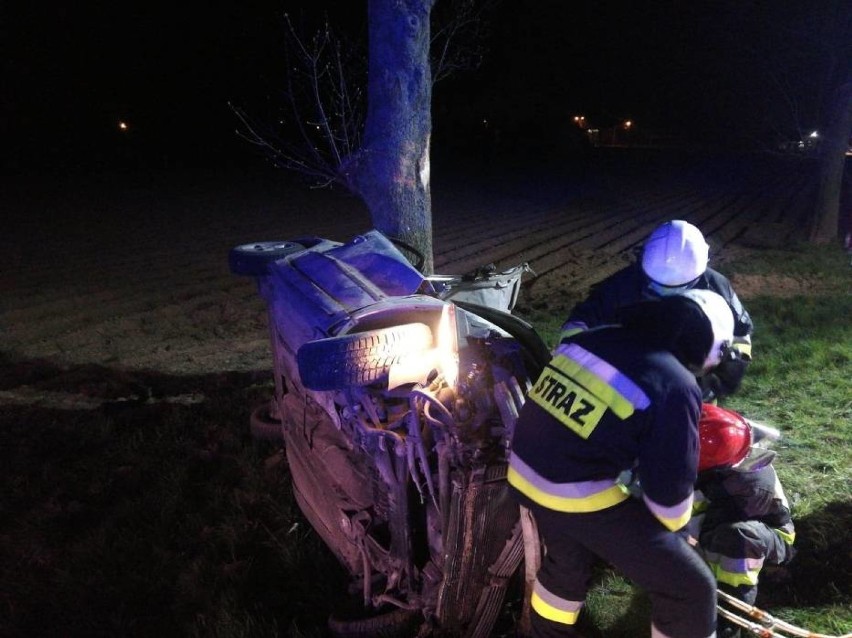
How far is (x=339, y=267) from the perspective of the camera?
9.66ft

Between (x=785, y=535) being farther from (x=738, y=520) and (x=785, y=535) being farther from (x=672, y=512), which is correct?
(x=672, y=512)

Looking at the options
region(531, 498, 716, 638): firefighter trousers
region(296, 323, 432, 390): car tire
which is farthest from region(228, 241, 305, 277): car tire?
region(531, 498, 716, 638): firefighter trousers

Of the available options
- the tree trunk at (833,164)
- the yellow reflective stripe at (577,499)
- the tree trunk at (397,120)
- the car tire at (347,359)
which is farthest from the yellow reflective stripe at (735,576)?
the tree trunk at (833,164)

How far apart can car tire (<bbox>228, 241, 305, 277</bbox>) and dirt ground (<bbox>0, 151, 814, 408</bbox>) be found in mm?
1816

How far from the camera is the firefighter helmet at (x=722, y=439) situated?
237 cm

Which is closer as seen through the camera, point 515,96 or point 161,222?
point 161,222

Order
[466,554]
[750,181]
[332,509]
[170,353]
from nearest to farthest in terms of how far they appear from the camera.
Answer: [466,554] → [332,509] → [170,353] → [750,181]

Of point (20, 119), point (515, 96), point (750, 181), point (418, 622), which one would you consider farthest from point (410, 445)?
point (515, 96)

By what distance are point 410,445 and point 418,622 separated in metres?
0.86

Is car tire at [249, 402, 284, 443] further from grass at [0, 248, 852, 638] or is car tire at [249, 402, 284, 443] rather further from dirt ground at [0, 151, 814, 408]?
dirt ground at [0, 151, 814, 408]

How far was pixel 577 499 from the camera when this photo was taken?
1.99 metres

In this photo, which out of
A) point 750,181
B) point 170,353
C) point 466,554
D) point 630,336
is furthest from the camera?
point 750,181

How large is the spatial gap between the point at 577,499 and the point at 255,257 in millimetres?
2348

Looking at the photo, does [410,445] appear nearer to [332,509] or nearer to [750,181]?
[332,509]
